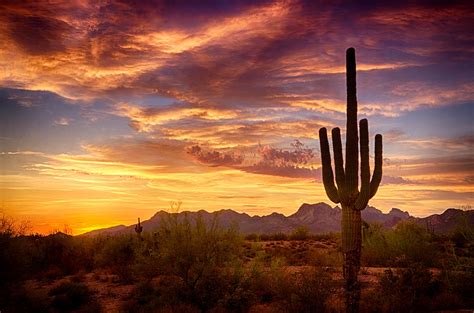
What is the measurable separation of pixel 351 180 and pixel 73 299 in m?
10.9

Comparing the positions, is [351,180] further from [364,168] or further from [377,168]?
[377,168]

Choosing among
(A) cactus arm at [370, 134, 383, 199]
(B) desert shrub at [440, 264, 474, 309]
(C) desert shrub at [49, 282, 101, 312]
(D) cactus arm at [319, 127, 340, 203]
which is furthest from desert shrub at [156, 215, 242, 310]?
(B) desert shrub at [440, 264, 474, 309]

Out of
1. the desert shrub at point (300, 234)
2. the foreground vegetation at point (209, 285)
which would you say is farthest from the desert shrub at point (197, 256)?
the desert shrub at point (300, 234)

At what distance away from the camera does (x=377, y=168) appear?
15727mm

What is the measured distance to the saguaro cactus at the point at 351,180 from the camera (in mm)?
13289

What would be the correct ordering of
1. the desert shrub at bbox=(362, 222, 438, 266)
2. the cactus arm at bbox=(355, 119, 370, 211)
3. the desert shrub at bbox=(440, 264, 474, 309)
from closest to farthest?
the desert shrub at bbox=(440, 264, 474, 309), the cactus arm at bbox=(355, 119, 370, 211), the desert shrub at bbox=(362, 222, 438, 266)

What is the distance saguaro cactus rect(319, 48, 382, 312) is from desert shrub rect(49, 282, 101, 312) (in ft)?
28.2

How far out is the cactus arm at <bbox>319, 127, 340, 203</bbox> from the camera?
49.4 ft

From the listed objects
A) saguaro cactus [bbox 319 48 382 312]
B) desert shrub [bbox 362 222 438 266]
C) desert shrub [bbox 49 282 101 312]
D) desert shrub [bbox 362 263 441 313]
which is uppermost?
saguaro cactus [bbox 319 48 382 312]

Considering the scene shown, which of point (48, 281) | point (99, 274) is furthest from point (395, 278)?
point (48, 281)

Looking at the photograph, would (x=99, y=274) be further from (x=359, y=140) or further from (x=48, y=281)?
(x=359, y=140)

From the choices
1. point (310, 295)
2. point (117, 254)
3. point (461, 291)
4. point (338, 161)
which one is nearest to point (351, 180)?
point (338, 161)

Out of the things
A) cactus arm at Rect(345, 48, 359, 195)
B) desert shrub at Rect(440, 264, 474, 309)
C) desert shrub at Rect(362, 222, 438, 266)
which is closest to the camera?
desert shrub at Rect(440, 264, 474, 309)

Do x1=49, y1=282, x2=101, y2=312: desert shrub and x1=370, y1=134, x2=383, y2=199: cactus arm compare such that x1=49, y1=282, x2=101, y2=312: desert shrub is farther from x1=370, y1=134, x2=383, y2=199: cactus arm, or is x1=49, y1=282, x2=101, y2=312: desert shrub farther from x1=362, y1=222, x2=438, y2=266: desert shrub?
x1=362, y1=222, x2=438, y2=266: desert shrub
